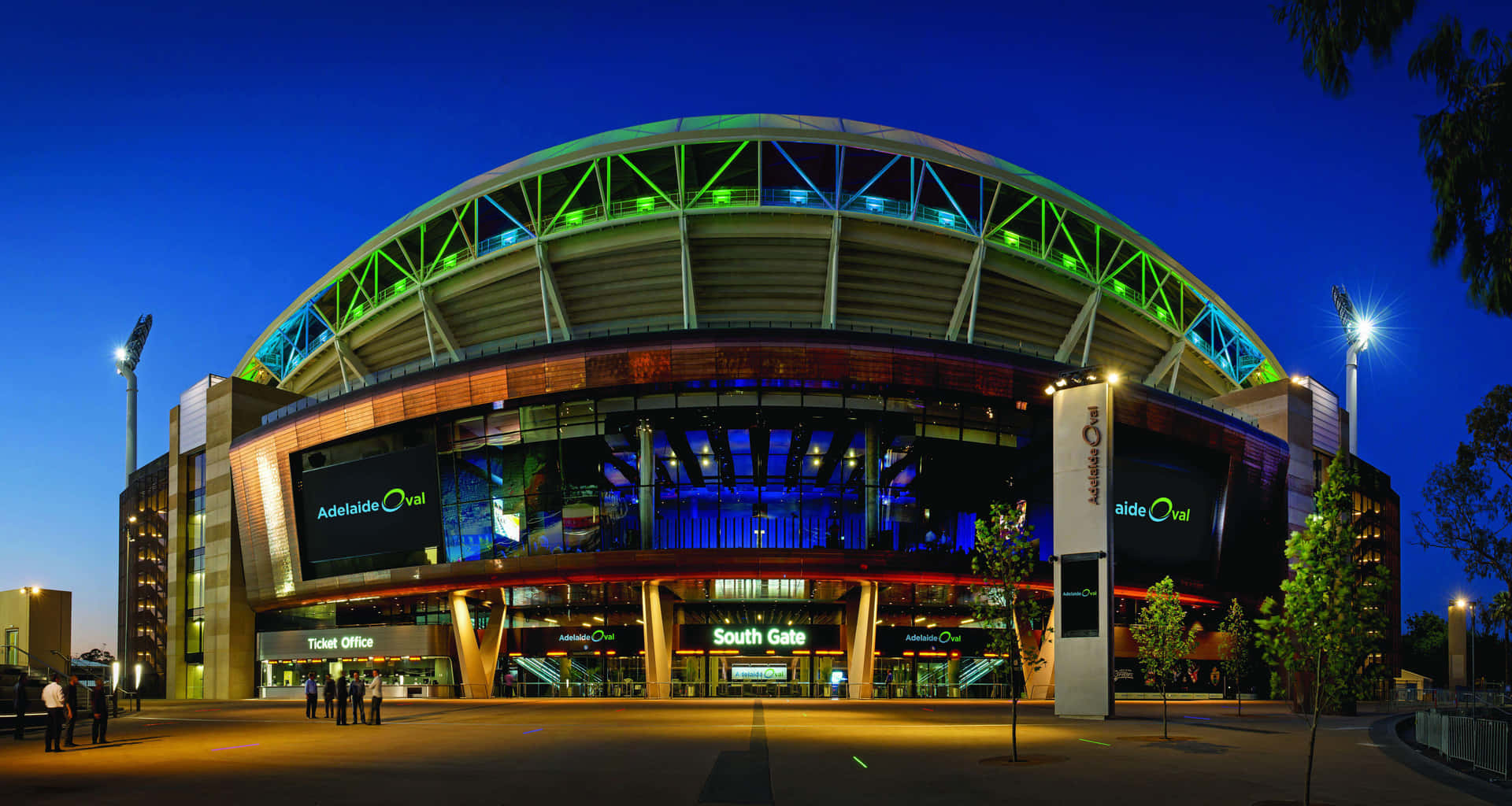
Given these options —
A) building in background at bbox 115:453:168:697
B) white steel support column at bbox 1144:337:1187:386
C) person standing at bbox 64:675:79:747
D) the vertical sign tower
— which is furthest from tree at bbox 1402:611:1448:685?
person standing at bbox 64:675:79:747

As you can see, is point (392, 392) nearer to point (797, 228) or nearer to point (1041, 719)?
point (797, 228)

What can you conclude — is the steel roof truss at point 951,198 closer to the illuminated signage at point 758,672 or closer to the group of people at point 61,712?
the illuminated signage at point 758,672

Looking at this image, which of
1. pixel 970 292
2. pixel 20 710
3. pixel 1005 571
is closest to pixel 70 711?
pixel 20 710

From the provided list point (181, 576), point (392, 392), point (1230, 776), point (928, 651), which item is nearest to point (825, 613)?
point (928, 651)

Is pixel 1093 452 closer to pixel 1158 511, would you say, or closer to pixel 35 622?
pixel 1158 511

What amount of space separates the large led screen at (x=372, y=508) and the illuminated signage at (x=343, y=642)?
4.51 metres

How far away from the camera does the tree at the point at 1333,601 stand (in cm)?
1652

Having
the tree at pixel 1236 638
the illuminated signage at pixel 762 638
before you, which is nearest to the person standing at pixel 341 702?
the illuminated signage at pixel 762 638

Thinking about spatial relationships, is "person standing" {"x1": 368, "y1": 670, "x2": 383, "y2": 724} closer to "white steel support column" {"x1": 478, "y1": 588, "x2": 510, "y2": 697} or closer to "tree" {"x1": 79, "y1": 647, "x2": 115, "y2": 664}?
"white steel support column" {"x1": 478, "y1": 588, "x2": 510, "y2": 697}

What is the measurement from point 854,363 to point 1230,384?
33.6 m

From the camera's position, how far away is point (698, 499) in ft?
173

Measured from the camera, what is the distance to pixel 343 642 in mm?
60438

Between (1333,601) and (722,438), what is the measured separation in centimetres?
3655

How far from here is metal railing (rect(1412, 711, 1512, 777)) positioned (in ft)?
64.2
